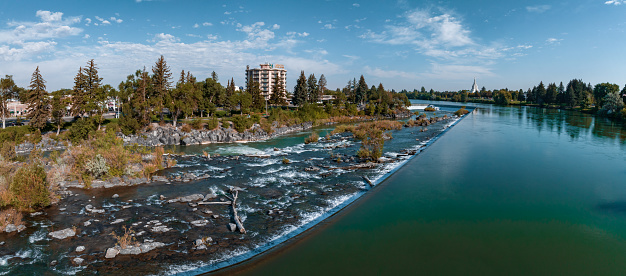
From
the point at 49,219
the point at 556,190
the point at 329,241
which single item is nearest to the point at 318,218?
the point at 329,241

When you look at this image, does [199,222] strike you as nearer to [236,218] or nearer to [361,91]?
[236,218]

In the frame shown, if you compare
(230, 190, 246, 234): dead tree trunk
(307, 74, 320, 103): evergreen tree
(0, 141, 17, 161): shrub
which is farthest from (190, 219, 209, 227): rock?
(307, 74, 320, 103): evergreen tree

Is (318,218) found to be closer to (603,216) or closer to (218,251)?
(218,251)

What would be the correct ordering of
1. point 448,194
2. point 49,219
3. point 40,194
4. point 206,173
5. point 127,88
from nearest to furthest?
point 49,219
point 40,194
point 448,194
point 206,173
point 127,88

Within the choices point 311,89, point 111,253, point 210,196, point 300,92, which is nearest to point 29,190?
point 111,253

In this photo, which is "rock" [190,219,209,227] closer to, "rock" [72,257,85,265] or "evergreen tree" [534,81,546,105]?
"rock" [72,257,85,265]

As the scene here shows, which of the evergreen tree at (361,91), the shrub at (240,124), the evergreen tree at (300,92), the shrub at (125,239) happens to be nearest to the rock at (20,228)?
the shrub at (125,239)
